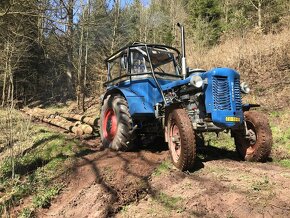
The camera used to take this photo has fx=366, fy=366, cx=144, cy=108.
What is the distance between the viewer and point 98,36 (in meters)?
30.5

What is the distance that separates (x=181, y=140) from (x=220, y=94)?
3.49 feet

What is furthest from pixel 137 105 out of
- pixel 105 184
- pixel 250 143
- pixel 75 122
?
pixel 75 122

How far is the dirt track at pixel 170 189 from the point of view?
4.51 m

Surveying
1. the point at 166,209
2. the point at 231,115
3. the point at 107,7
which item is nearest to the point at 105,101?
the point at 231,115

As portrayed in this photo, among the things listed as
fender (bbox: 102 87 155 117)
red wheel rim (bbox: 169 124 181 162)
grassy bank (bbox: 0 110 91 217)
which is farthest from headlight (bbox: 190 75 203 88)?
grassy bank (bbox: 0 110 91 217)

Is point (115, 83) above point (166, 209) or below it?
above

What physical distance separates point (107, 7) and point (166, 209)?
2020cm

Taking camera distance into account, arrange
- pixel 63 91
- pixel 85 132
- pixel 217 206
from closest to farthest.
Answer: pixel 217 206
pixel 85 132
pixel 63 91

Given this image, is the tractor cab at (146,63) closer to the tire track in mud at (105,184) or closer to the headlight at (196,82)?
the headlight at (196,82)

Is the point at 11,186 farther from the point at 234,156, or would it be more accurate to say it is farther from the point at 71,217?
the point at 234,156

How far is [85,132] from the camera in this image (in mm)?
12000

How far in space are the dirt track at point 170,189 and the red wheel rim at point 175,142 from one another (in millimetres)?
289

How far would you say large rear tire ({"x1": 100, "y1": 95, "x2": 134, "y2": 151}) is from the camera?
25.1 ft

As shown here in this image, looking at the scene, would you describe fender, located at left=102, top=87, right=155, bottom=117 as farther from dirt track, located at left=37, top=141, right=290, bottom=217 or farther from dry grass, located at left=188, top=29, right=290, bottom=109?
dry grass, located at left=188, top=29, right=290, bottom=109
